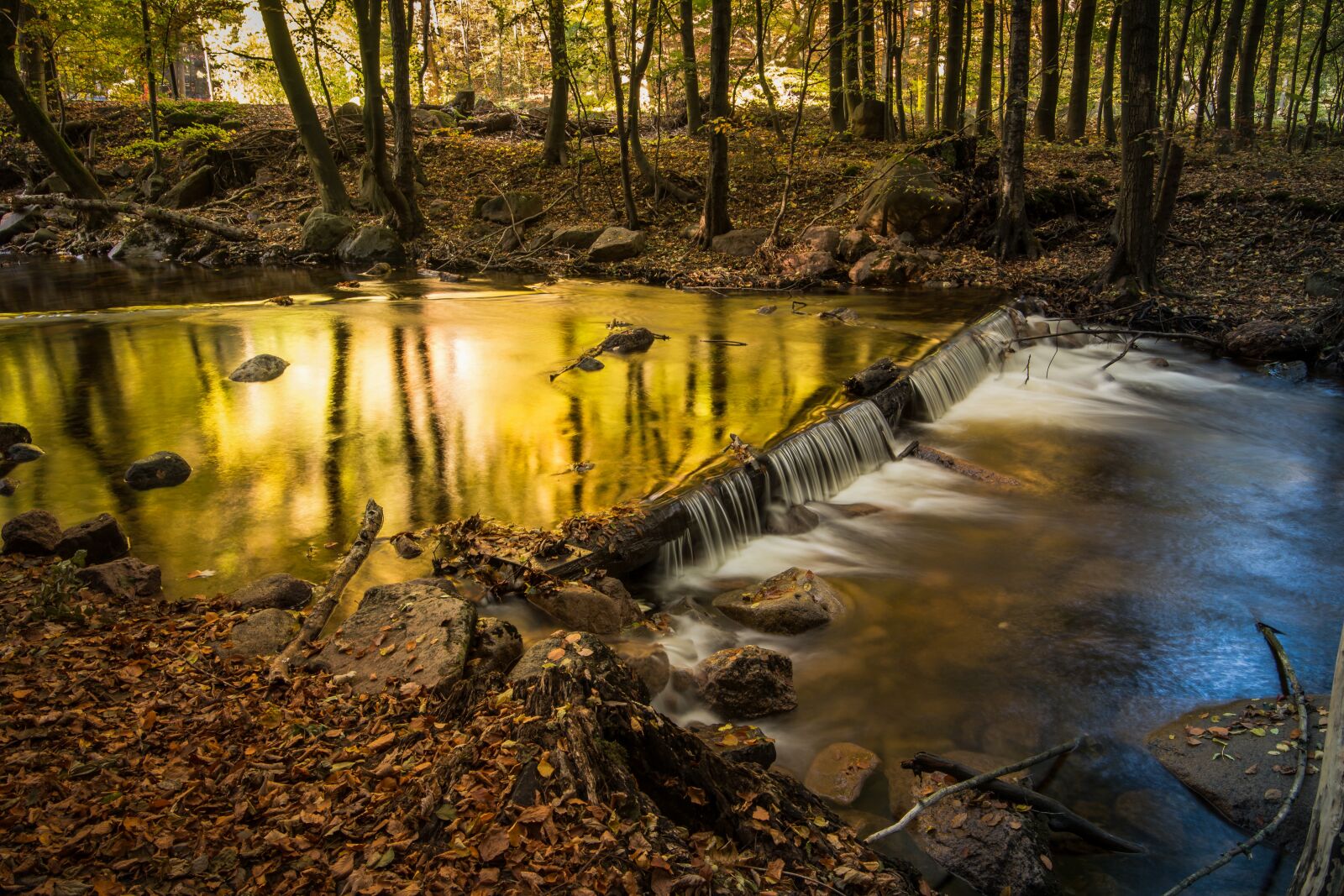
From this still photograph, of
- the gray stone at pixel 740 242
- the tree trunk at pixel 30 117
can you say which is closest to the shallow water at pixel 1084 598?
the gray stone at pixel 740 242

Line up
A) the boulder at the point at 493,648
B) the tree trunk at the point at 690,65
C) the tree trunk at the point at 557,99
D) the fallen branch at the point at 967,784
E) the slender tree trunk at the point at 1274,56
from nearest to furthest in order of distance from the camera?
1. the fallen branch at the point at 967,784
2. the boulder at the point at 493,648
3. the tree trunk at the point at 557,99
4. the tree trunk at the point at 690,65
5. the slender tree trunk at the point at 1274,56

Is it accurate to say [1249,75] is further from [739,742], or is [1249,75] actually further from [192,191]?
[192,191]

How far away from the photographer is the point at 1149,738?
486 cm

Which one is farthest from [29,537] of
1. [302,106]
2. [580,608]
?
[302,106]

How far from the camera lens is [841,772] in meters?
4.56

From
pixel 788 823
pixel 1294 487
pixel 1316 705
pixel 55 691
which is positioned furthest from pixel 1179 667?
pixel 55 691

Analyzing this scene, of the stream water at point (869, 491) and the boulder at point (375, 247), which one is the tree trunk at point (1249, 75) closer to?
the stream water at point (869, 491)

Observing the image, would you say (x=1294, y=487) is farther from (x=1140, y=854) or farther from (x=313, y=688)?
(x=313, y=688)

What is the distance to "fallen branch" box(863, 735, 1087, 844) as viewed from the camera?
359 cm

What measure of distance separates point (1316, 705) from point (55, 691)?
670 centimetres

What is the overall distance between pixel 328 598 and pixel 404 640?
0.68 m

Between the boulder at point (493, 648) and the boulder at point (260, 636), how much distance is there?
107 centimetres

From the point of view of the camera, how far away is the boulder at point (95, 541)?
18.1ft

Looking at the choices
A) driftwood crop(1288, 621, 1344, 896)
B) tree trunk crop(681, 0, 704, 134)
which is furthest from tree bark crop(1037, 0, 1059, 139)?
driftwood crop(1288, 621, 1344, 896)
